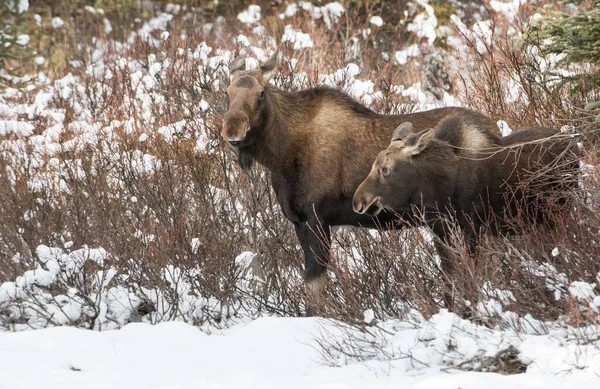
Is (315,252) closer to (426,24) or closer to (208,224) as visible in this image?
(208,224)

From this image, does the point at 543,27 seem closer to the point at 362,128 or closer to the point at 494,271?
the point at 362,128

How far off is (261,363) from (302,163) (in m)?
1.99

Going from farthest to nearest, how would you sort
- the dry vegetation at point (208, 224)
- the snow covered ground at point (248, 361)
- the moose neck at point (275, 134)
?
the moose neck at point (275, 134) < the dry vegetation at point (208, 224) < the snow covered ground at point (248, 361)

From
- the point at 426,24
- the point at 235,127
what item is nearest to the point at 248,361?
the point at 235,127

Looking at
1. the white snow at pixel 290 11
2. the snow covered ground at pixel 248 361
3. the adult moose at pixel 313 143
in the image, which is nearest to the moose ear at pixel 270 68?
the adult moose at pixel 313 143

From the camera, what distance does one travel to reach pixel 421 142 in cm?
670

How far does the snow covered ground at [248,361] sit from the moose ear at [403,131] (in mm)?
1548

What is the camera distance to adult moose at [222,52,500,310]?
23.5 feet

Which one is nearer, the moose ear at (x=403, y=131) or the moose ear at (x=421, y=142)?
the moose ear at (x=421, y=142)

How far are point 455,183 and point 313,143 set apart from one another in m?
1.28

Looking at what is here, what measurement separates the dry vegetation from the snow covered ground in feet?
0.93

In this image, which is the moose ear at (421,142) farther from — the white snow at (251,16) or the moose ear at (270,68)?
the white snow at (251,16)

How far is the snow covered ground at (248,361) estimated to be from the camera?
4805 millimetres

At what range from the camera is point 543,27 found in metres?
8.14
